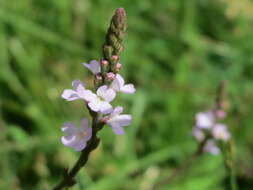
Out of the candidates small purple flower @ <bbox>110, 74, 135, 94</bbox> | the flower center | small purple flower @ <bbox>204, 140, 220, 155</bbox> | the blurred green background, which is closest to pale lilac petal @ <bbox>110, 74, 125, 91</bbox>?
small purple flower @ <bbox>110, 74, 135, 94</bbox>

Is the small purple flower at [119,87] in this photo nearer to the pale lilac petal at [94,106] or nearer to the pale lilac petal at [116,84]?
the pale lilac petal at [116,84]

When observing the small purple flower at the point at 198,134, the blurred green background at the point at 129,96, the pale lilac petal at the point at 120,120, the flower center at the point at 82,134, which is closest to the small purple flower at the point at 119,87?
the pale lilac petal at the point at 120,120

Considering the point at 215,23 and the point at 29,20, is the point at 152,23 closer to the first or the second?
the point at 215,23

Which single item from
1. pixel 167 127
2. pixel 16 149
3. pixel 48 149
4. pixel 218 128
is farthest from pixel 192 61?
pixel 16 149

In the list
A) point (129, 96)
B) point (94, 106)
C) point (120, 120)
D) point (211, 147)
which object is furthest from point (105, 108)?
point (129, 96)

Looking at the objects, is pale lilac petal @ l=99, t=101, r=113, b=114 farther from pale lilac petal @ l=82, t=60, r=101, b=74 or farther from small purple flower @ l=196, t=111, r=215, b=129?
small purple flower @ l=196, t=111, r=215, b=129
